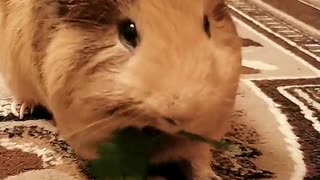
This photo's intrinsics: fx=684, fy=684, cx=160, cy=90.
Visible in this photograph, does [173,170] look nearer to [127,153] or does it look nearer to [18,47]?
[127,153]

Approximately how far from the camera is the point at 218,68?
79cm

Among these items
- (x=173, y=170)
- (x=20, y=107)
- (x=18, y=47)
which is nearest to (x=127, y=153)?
(x=173, y=170)

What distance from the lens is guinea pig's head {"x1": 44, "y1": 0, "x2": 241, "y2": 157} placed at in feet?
A: 2.38

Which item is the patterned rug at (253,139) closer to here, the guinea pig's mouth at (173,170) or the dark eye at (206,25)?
the guinea pig's mouth at (173,170)

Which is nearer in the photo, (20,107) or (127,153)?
(127,153)

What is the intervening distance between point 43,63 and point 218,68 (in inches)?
9.8

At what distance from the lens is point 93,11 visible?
32.6 inches

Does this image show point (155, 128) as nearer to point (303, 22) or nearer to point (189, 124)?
point (189, 124)

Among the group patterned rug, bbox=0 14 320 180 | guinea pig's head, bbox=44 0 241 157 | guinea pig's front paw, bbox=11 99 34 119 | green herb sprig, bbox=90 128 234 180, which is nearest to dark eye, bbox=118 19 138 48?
guinea pig's head, bbox=44 0 241 157

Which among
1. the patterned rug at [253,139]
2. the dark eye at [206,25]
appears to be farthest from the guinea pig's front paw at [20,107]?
the dark eye at [206,25]

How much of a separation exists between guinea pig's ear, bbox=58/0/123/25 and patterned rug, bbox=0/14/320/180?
0.25 meters

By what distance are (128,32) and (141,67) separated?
0.22ft

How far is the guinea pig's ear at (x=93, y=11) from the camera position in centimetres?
81

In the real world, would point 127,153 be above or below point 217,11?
below
